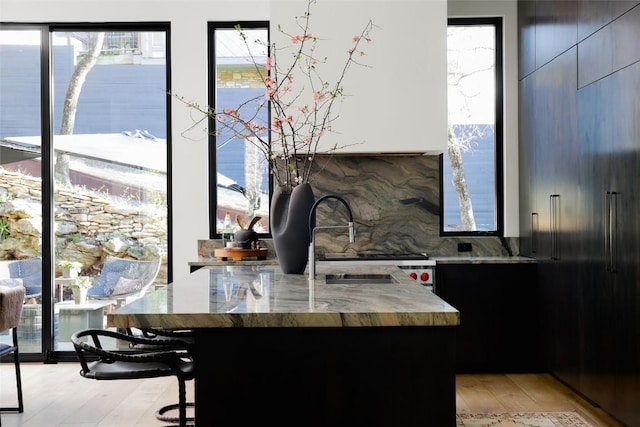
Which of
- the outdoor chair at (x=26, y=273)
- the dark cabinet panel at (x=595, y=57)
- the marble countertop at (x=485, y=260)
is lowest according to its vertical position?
the outdoor chair at (x=26, y=273)

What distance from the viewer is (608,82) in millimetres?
3869

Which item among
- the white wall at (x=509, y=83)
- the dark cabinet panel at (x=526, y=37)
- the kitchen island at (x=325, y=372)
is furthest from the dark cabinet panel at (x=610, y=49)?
the kitchen island at (x=325, y=372)

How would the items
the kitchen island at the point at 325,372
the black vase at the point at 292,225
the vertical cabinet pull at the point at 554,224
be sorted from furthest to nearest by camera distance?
1. the vertical cabinet pull at the point at 554,224
2. the black vase at the point at 292,225
3. the kitchen island at the point at 325,372

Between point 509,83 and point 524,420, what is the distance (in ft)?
8.61

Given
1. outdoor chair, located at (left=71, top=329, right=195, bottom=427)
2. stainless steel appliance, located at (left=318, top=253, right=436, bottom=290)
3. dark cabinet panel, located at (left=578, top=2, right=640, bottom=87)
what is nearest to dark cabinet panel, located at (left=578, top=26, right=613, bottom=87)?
dark cabinet panel, located at (left=578, top=2, right=640, bottom=87)

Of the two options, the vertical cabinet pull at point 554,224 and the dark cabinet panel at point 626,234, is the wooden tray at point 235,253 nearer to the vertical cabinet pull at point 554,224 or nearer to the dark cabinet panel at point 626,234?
the vertical cabinet pull at point 554,224

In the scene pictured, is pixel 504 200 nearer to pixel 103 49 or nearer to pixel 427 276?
pixel 427 276

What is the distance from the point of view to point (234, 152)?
578cm

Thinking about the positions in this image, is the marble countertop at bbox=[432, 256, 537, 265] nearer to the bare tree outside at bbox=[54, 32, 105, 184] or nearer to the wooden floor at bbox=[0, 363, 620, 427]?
the wooden floor at bbox=[0, 363, 620, 427]

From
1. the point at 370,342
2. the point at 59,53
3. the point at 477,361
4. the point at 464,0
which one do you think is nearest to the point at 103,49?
the point at 59,53

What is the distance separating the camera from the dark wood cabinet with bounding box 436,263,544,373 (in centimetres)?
522

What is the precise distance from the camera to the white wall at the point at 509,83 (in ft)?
18.5

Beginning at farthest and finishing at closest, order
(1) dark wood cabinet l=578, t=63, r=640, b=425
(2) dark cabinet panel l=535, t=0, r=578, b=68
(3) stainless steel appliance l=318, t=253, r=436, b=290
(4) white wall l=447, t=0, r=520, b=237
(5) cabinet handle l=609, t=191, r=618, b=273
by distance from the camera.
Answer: (4) white wall l=447, t=0, r=520, b=237 → (3) stainless steel appliance l=318, t=253, r=436, b=290 → (2) dark cabinet panel l=535, t=0, r=578, b=68 → (5) cabinet handle l=609, t=191, r=618, b=273 → (1) dark wood cabinet l=578, t=63, r=640, b=425

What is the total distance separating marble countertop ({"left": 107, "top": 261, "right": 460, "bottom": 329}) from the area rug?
1.55 metres
